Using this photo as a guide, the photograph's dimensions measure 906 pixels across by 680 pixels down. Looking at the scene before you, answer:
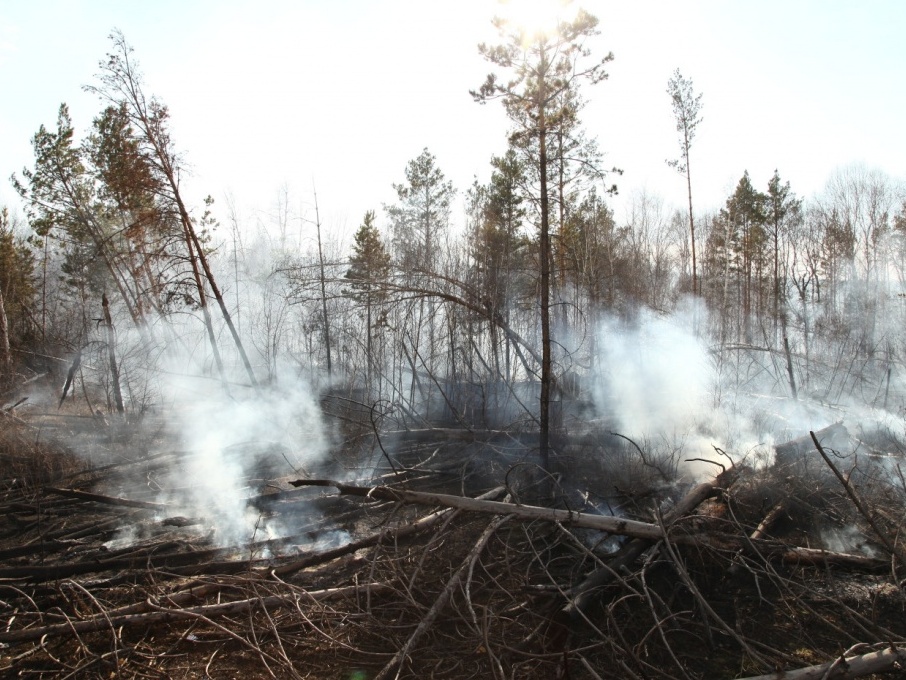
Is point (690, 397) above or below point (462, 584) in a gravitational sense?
above

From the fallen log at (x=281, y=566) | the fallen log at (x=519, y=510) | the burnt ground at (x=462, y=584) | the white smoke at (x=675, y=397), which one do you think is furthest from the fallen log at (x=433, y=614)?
the white smoke at (x=675, y=397)

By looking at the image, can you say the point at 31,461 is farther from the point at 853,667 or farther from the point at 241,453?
the point at 853,667

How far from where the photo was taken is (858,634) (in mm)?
4777

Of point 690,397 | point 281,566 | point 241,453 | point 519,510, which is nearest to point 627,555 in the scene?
point 519,510

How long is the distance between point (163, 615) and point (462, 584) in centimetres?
265

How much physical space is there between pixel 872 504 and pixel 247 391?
12916 millimetres

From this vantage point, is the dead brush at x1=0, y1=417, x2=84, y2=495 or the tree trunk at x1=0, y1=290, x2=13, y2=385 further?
the tree trunk at x1=0, y1=290, x2=13, y2=385

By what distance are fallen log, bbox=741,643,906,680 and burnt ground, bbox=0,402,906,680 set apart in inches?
4.9

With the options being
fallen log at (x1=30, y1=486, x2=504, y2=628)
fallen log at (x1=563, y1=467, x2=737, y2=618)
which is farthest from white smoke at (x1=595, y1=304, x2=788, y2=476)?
fallen log at (x1=30, y1=486, x2=504, y2=628)

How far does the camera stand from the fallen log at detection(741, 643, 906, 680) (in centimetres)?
360

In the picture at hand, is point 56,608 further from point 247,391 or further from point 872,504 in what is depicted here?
point 247,391

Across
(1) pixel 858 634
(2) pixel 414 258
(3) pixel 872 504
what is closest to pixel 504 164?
(2) pixel 414 258

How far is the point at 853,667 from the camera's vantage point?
3.69 meters

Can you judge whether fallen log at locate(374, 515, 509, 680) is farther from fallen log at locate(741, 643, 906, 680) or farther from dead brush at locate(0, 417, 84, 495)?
dead brush at locate(0, 417, 84, 495)
